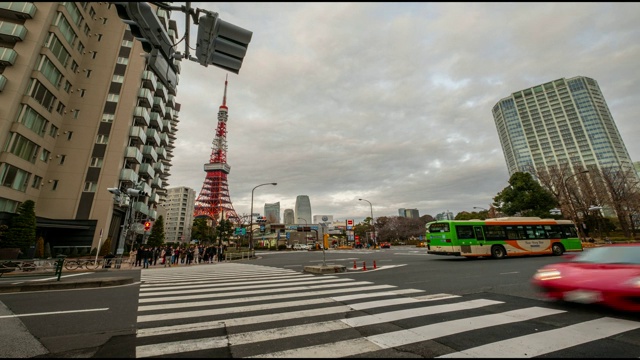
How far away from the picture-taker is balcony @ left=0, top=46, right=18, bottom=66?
2398 centimetres

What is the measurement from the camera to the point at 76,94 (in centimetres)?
3247

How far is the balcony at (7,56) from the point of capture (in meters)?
24.0

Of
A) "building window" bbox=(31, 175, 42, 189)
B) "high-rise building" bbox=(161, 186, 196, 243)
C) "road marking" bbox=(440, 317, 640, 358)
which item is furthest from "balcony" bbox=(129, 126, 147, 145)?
"high-rise building" bbox=(161, 186, 196, 243)

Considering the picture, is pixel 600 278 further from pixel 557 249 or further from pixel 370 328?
pixel 557 249

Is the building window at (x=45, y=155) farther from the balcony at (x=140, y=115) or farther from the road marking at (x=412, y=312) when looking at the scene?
the road marking at (x=412, y=312)

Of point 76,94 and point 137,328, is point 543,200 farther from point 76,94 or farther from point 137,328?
point 76,94

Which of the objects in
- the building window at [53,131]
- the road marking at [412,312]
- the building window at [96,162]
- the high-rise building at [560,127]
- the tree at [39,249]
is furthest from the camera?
the high-rise building at [560,127]

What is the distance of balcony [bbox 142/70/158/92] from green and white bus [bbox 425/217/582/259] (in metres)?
40.4

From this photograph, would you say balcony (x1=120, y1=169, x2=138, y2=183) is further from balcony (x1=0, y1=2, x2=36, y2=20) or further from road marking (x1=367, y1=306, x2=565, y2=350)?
road marking (x1=367, y1=306, x2=565, y2=350)

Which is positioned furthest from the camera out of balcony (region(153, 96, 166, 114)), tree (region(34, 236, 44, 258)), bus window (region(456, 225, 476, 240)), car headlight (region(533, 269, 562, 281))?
balcony (region(153, 96, 166, 114))

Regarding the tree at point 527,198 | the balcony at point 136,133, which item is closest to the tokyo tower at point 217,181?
the balcony at point 136,133

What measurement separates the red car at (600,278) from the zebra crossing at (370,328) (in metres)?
0.41

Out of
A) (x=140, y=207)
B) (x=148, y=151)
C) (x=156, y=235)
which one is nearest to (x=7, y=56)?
(x=148, y=151)

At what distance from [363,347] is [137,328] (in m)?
4.36
